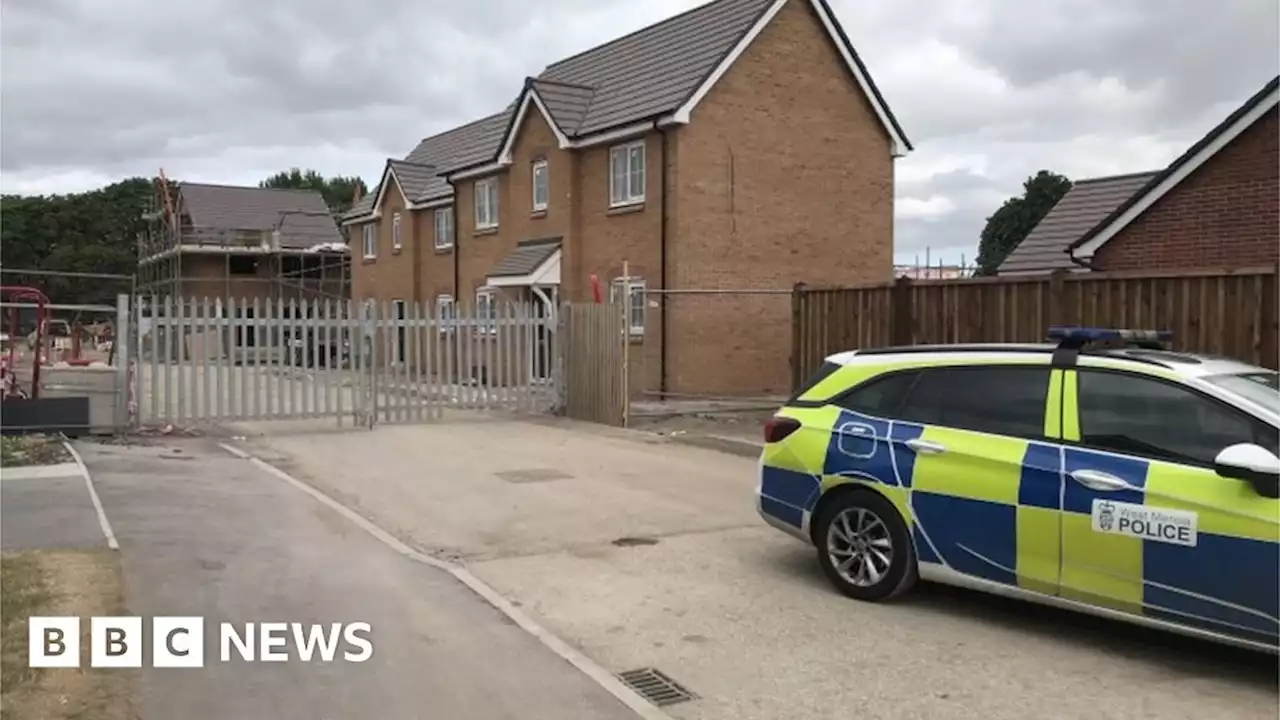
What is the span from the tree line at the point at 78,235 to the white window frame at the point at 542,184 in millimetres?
46357

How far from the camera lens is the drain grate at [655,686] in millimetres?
5180

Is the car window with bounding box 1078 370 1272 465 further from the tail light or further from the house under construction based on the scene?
the house under construction

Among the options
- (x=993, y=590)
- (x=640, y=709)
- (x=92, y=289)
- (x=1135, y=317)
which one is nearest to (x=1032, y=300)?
(x=1135, y=317)

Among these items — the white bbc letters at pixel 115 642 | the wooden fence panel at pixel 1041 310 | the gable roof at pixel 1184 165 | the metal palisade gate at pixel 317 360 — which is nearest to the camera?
the white bbc letters at pixel 115 642

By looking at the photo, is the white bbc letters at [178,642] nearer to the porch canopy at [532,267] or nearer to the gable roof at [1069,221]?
the porch canopy at [532,267]

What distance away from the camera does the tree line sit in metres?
69.5

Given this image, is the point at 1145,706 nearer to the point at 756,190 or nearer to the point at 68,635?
the point at 68,635

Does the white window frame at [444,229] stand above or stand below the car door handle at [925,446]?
above

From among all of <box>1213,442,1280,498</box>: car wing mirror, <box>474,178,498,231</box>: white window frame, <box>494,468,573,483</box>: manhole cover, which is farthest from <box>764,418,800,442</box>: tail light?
<box>474,178,498,231</box>: white window frame

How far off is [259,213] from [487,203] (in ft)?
116

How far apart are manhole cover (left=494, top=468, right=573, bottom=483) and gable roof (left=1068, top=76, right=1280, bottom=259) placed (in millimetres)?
8358

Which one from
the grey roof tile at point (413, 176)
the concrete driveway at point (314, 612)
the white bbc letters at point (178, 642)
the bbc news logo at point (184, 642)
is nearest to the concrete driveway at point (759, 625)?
the concrete driveway at point (314, 612)

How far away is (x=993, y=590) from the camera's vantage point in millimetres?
6172

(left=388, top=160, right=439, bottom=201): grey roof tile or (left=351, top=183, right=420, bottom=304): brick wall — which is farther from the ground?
(left=388, top=160, right=439, bottom=201): grey roof tile
